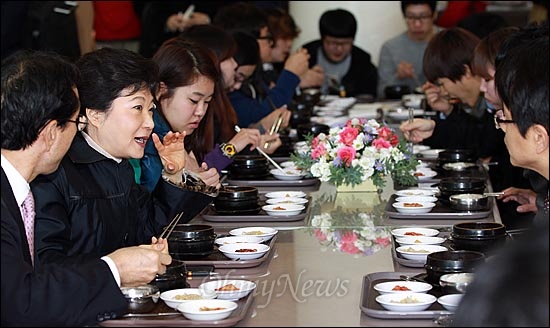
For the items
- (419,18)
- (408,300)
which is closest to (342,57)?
(419,18)

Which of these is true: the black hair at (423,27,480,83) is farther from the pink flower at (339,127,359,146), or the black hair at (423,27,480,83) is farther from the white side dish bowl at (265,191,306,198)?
the white side dish bowl at (265,191,306,198)

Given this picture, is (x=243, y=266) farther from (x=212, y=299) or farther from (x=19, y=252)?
(x=19, y=252)

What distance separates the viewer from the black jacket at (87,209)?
2.72 meters

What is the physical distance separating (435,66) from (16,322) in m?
3.75

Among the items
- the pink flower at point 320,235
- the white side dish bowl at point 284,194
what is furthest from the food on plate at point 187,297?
the white side dish bowl at point 284,194

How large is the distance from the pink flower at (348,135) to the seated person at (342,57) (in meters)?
4.58

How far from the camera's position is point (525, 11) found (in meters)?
9.52

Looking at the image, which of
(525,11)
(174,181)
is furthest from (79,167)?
(525,11)

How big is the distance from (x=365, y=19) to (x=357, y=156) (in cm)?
596

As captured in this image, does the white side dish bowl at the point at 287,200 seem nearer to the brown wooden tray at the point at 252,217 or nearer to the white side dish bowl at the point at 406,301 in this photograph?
the brown wooden tray at the point at 252,217

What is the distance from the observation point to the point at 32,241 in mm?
2602

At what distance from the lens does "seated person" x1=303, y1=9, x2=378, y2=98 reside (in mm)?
8477


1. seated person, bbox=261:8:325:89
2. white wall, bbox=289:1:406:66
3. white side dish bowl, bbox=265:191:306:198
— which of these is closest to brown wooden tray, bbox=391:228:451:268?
white side dish bowl, bbox=265:191:306:198

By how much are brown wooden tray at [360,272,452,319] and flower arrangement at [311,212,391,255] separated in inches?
12.0
